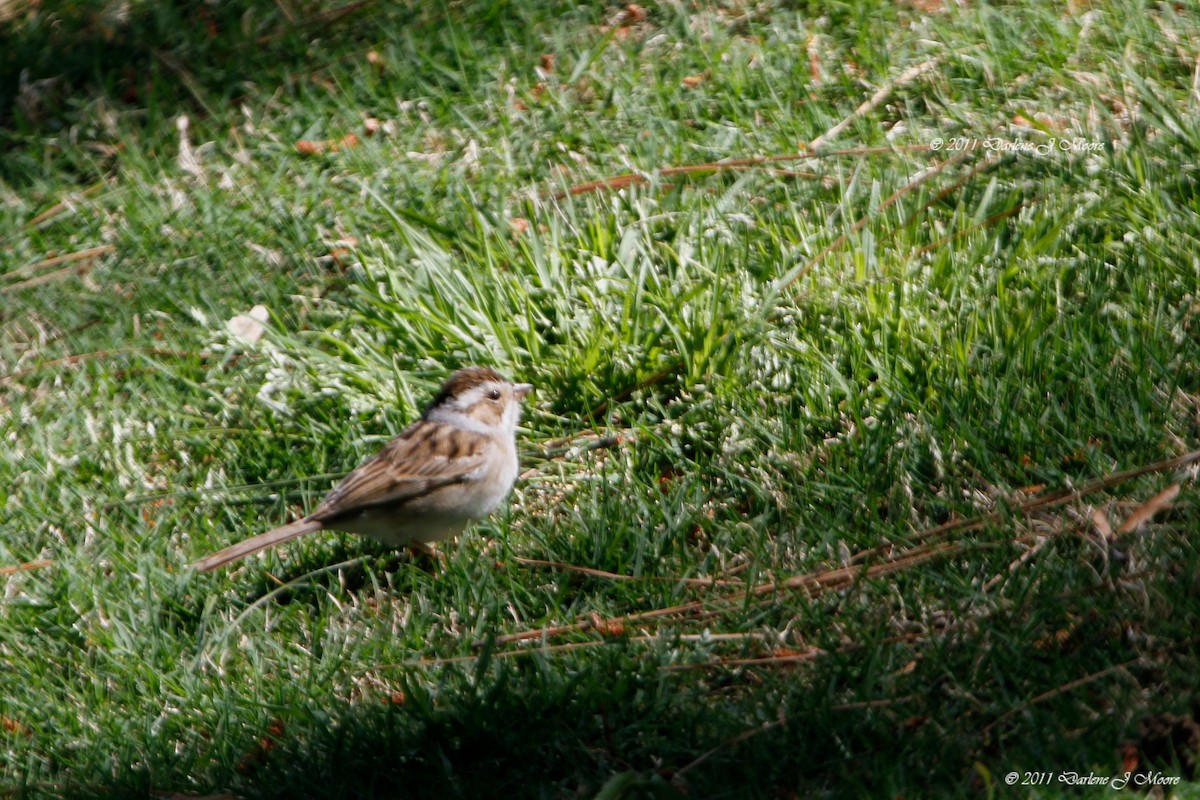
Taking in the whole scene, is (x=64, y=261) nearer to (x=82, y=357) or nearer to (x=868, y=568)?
(x=82, y=357)

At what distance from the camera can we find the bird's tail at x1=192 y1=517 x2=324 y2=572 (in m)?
4.52

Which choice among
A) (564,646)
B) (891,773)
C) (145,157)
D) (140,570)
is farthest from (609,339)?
(145,157)

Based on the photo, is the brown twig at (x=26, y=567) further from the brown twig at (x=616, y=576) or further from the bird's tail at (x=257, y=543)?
the brown twig at (x=616, y=576)

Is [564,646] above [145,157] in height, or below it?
below

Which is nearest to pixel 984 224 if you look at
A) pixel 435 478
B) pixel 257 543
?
pixel 435 478

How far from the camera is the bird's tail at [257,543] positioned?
4520mm

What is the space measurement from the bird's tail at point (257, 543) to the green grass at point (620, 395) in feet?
0.51

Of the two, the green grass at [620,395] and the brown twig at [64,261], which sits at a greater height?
the brown twig at [64,261]

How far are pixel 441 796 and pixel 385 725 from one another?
29cm

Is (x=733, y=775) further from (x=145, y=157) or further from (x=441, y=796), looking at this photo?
(x=145, y=157)

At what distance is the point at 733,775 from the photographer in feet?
11.3

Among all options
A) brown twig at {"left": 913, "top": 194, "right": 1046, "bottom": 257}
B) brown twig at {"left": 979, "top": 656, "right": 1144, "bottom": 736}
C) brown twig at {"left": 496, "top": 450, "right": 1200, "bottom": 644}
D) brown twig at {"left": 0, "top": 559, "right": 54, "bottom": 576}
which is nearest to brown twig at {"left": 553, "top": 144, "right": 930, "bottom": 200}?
brown twig at {"left": 913, "top": 194, "right": 1046, "bottom": 257}
